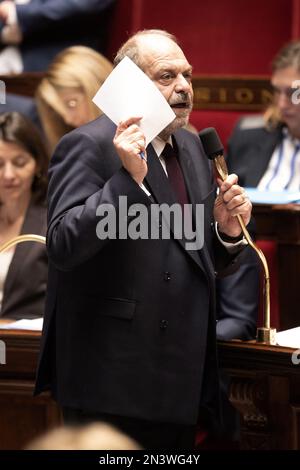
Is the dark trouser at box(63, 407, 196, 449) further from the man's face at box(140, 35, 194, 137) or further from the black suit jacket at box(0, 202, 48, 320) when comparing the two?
the black suit jacket at box(0, 202, 48, 320)

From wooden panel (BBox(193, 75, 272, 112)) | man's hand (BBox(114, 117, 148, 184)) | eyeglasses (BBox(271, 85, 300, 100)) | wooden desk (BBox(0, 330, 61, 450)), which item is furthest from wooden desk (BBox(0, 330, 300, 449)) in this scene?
wooden panel (BBox(193, 75, 272, 112))

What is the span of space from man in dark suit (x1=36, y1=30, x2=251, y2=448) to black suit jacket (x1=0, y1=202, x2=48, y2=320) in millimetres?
433

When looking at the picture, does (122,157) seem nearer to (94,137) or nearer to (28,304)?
(94,137)

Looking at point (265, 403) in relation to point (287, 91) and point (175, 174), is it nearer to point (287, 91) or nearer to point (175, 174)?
→ point (175, 174)

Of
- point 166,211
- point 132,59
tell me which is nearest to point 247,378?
point 166,211

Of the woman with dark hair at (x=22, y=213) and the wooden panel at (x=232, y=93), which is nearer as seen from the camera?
the woman with dark hair at (x=22, y=213)

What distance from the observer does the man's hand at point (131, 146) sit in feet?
3.25

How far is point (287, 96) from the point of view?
1.91 meters

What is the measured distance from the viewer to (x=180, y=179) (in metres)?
1.13

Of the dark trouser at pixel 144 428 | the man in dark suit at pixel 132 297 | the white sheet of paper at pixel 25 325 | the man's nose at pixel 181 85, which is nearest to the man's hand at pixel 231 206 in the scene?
the man in dark suit at pixel 132 297

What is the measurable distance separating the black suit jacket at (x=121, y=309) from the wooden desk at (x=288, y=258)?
400mm

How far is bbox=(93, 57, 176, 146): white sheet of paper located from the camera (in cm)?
102

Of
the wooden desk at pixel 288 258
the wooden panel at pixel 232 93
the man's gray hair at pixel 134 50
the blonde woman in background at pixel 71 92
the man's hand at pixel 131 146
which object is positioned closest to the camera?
the man's hand at pixel 131 146

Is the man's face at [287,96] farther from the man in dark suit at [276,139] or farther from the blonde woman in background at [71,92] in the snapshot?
the blonde woman in background at [71,92]
